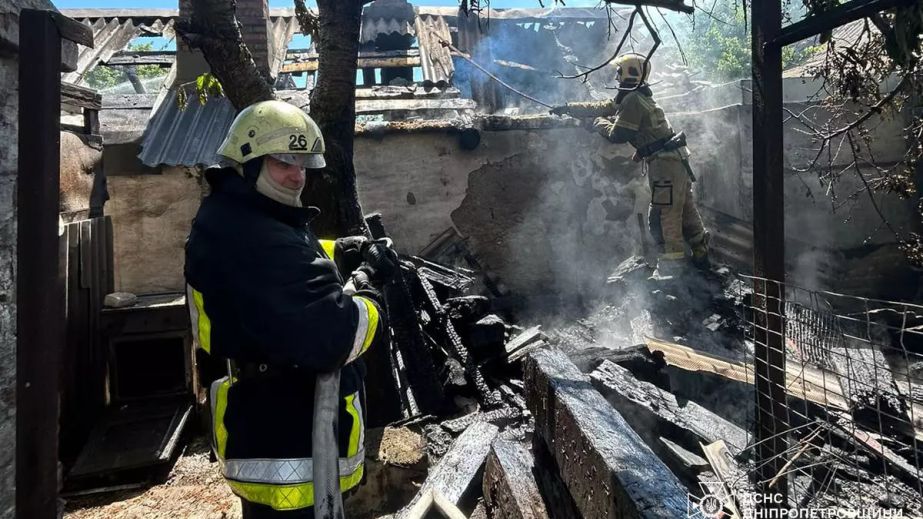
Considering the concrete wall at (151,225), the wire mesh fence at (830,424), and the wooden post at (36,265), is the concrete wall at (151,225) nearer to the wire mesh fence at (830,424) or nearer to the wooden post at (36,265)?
the wooden post at (36,265)

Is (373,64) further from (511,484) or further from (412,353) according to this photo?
(511,484)

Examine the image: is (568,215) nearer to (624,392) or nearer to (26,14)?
(624,392)

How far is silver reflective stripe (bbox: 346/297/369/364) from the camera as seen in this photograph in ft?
6.60

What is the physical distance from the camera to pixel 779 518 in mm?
2762

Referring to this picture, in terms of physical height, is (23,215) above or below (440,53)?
below

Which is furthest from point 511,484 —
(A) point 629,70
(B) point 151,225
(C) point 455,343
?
(A) point 629,70

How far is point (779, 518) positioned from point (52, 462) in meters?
3.40

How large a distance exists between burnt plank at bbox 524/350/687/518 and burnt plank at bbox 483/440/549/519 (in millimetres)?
202

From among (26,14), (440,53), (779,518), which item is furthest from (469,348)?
(440,53)

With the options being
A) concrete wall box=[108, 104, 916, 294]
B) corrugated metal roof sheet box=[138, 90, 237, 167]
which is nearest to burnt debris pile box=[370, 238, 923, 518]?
concrete wall box=[108, 104, 916, 294]

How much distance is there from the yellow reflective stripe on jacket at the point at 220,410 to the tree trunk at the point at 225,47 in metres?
2.54

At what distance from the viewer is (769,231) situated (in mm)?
2963

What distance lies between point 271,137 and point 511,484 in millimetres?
2207

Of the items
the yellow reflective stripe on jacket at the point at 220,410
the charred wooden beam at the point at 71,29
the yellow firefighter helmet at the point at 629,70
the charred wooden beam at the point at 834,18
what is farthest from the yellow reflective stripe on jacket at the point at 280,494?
the yellow firefighter helmet at the point at 629,70
